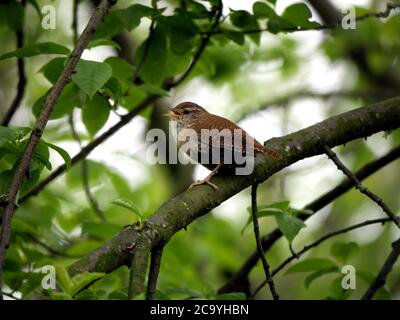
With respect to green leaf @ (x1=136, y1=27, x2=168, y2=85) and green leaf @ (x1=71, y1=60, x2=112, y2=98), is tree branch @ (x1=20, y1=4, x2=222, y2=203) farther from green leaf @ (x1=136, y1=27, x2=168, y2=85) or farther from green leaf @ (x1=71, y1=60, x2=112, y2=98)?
green leaf @ (x1=71, y1=60, x2=112, y2=98)

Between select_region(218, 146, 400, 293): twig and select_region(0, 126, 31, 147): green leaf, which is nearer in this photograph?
select_region(0, 126, 31, 147): green leaf

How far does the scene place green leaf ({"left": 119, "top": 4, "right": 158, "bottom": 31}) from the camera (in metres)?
3.95

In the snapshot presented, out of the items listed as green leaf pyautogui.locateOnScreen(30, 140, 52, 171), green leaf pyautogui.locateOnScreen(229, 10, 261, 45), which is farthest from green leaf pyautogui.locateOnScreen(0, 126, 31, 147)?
green leaf pyautogui.locateOnScreen(229, 10, 261, 45)

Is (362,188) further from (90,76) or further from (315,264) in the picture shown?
(90,76)

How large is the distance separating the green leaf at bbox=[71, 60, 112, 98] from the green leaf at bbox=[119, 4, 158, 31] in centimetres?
83

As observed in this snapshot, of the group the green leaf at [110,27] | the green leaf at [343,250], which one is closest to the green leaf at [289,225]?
the green leaf at [343,250]

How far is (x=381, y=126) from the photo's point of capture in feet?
13.0

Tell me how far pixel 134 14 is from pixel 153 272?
1588 millimetres

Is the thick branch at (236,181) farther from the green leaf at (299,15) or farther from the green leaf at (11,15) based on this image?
the green leaf at (11,15)

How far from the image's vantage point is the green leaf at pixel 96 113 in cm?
391

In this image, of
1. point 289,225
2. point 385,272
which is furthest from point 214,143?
point 385,272

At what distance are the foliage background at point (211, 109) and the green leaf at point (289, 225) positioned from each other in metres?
0.50

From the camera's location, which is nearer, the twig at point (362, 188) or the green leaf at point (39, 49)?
the green leaf at point (39, 49)
